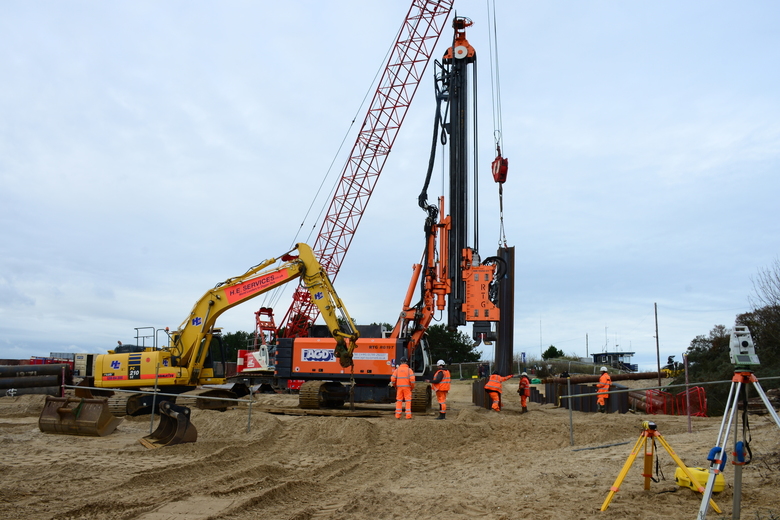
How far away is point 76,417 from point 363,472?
6.50m

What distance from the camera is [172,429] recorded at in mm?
11258

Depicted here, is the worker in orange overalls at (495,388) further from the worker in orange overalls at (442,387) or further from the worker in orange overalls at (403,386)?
the worker in orange overalls at (403,386)

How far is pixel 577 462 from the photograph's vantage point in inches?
355

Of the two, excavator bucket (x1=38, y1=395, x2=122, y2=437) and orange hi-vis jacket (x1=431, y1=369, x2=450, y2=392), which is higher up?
orange hi-vis jacket (x1=431, y1=369, x2=450, y2=392)

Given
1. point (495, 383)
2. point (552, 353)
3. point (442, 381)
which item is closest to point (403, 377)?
point (442, 381)

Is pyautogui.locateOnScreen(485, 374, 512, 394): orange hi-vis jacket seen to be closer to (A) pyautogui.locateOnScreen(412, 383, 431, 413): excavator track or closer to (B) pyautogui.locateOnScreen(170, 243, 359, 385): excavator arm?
(A) pyautogui.locateOnScreen(412, 383, 431, 413): excavator track

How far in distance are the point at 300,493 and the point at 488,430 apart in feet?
22.4

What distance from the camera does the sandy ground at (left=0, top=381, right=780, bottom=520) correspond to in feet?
21.6

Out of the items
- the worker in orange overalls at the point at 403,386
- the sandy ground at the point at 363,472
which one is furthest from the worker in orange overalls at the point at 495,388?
the sandy ground at the point at 363,472

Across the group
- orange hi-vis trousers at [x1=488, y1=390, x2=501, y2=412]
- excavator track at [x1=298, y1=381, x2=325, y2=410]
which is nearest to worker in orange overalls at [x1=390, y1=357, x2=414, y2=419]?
A: excavator track at [x1=298, y1=381, x2=325, y2=410]

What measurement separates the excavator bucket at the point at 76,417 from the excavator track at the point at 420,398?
25.8 feet

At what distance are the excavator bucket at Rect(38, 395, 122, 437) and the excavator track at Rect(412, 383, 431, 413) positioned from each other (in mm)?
7876

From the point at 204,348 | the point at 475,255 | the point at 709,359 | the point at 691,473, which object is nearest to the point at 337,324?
the point at 204,348

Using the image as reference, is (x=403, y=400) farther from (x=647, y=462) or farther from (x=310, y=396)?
(x=647, y=462)
